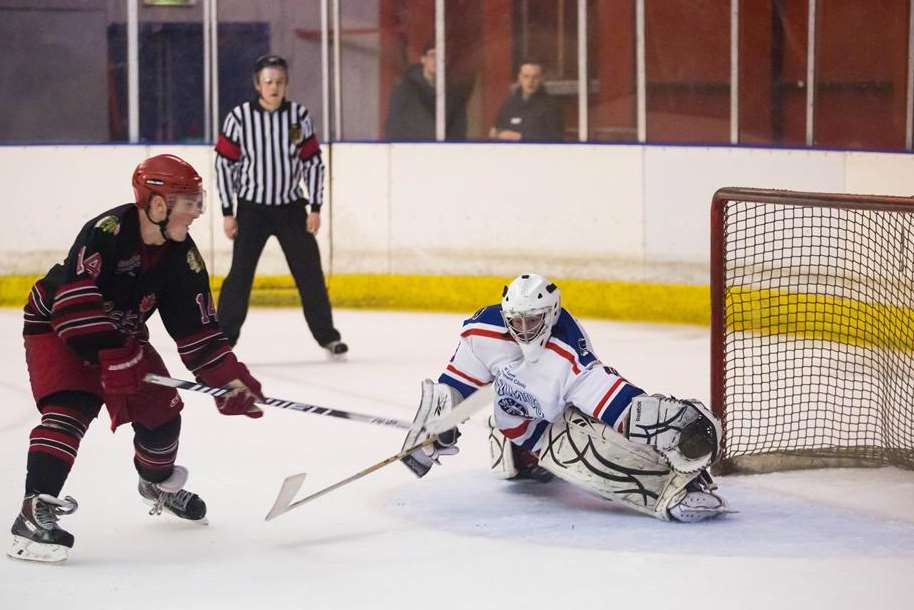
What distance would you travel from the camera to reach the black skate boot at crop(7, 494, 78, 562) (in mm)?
3564

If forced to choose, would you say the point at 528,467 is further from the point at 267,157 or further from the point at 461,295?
the point at 461,295

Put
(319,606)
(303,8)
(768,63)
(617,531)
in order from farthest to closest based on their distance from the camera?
(303,8)
(768,63)
(617,531)
(319,606)

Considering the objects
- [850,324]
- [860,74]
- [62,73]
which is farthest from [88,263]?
[62,73]

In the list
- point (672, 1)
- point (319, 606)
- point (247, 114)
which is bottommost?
point (319, 606)

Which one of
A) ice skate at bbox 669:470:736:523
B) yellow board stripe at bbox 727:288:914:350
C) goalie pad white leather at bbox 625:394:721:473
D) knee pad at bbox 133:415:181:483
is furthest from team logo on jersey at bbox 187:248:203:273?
yellow board stripe at bbox 727:288:914:350

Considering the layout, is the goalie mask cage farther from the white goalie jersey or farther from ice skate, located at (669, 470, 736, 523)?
the white goalie jersey

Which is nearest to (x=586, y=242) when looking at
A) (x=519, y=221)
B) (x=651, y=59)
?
(x=519, y=221)

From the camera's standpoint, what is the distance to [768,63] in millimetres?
7359

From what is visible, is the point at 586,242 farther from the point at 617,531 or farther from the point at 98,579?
the point at 98,579

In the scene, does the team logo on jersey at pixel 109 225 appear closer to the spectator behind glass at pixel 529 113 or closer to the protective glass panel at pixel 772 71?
the protective glass panel at pixel 772 71

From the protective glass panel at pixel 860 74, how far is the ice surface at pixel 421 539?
2678mm

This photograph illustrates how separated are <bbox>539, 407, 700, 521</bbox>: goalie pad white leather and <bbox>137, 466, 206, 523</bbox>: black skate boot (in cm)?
86

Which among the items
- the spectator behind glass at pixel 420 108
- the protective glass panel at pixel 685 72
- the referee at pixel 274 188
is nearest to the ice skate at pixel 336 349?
the referee at pixel 274 188

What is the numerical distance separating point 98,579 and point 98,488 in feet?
2.94
